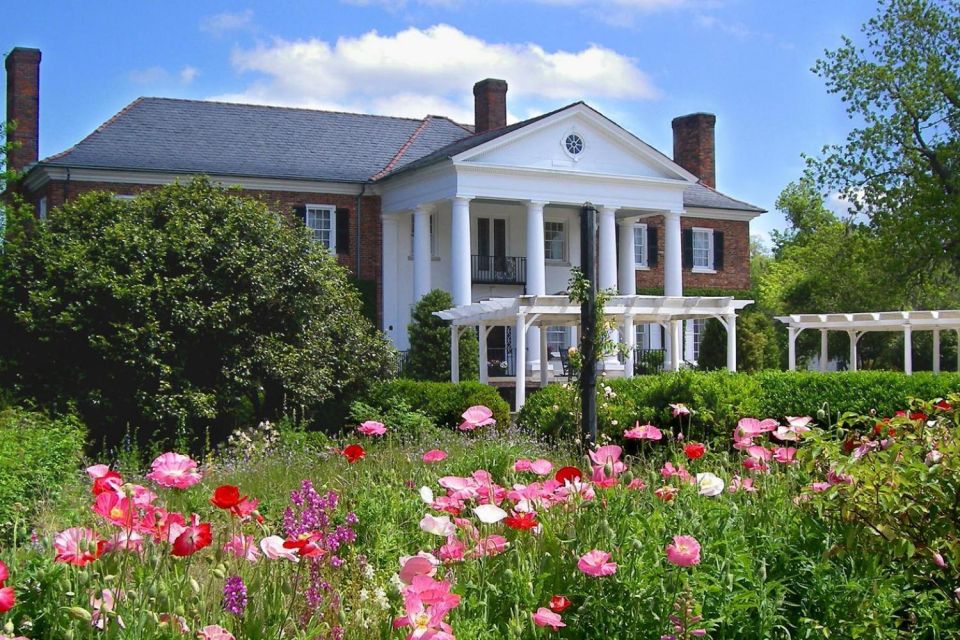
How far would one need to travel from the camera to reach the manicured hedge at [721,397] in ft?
40.2

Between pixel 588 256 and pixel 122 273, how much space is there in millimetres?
9828

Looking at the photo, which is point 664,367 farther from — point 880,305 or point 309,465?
point 309,465

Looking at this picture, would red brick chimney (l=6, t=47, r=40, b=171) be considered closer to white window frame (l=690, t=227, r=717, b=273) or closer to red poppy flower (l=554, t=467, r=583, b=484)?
white window frame (l=690, t=227, r=717, b=273)

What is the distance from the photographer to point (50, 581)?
3.80m

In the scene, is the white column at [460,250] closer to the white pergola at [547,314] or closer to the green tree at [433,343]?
the green tree at [433,343]

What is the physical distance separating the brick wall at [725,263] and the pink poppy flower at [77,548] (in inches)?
1421

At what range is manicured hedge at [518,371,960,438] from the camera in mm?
12250

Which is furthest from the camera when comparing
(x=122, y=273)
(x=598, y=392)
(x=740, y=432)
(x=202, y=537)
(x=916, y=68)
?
(x=916, y=68)

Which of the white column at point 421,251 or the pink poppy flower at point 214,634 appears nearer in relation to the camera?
the pink poppy flower at point 214,634

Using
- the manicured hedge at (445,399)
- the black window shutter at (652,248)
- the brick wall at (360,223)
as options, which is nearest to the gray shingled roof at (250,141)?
the brick wall at (360,223)

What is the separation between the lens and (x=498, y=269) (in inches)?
1423

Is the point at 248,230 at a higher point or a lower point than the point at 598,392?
higher

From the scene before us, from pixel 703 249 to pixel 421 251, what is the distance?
480 inches

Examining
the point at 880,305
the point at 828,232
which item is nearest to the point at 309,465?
the point at 880,305
